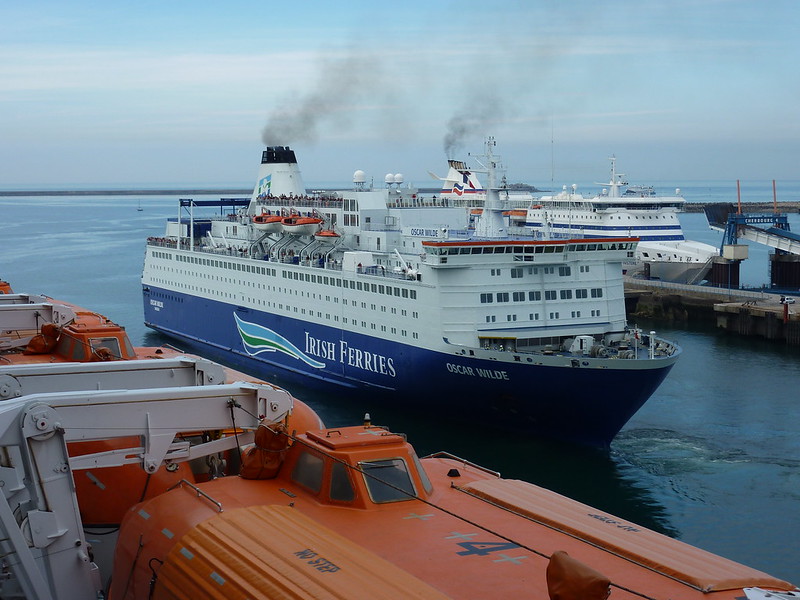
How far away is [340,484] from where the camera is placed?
382 inches

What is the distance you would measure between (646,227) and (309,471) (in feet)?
197

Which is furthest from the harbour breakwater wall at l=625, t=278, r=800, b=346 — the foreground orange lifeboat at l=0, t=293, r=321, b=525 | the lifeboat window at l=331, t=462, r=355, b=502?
the lifeboat window at l=331, t=462, r=355, b=502

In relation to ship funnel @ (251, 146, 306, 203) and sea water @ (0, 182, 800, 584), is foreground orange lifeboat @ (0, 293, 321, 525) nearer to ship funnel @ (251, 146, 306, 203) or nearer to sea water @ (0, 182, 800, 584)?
sea water @ (0, 182, 800, 584)

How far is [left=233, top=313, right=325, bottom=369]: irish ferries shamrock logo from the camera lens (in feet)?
115

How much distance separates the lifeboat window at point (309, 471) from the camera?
32.6 feet

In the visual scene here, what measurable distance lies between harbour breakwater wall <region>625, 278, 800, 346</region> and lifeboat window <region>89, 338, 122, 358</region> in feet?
124

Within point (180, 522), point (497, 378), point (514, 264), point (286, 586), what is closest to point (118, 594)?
point (180, 522)

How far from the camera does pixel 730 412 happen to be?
29.7 meters

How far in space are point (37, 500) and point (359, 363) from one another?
22.7 m

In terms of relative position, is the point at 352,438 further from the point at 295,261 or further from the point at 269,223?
the point at 269,223

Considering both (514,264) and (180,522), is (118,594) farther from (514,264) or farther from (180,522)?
(514,264)

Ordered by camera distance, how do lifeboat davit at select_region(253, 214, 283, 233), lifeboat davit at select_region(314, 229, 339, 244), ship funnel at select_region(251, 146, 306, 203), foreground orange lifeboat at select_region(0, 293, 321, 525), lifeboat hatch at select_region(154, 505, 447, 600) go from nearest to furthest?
Answer: lifeboat hatch at select_region(154, 505, 447, 600) → foreground orange lifeboat at select_region(0, 293, 321, 525) → lifeboat davit at select_region(314, 229, 339, 244) → lifeboat davit at select_region(253, 214, 283, 233) → ship funnel at select_region(251, 146, 306, 203)

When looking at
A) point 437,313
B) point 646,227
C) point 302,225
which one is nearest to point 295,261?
point 302,225

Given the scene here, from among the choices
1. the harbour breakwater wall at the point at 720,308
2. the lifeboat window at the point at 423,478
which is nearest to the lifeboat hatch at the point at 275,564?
the lifeboat window at the point at 423,478
